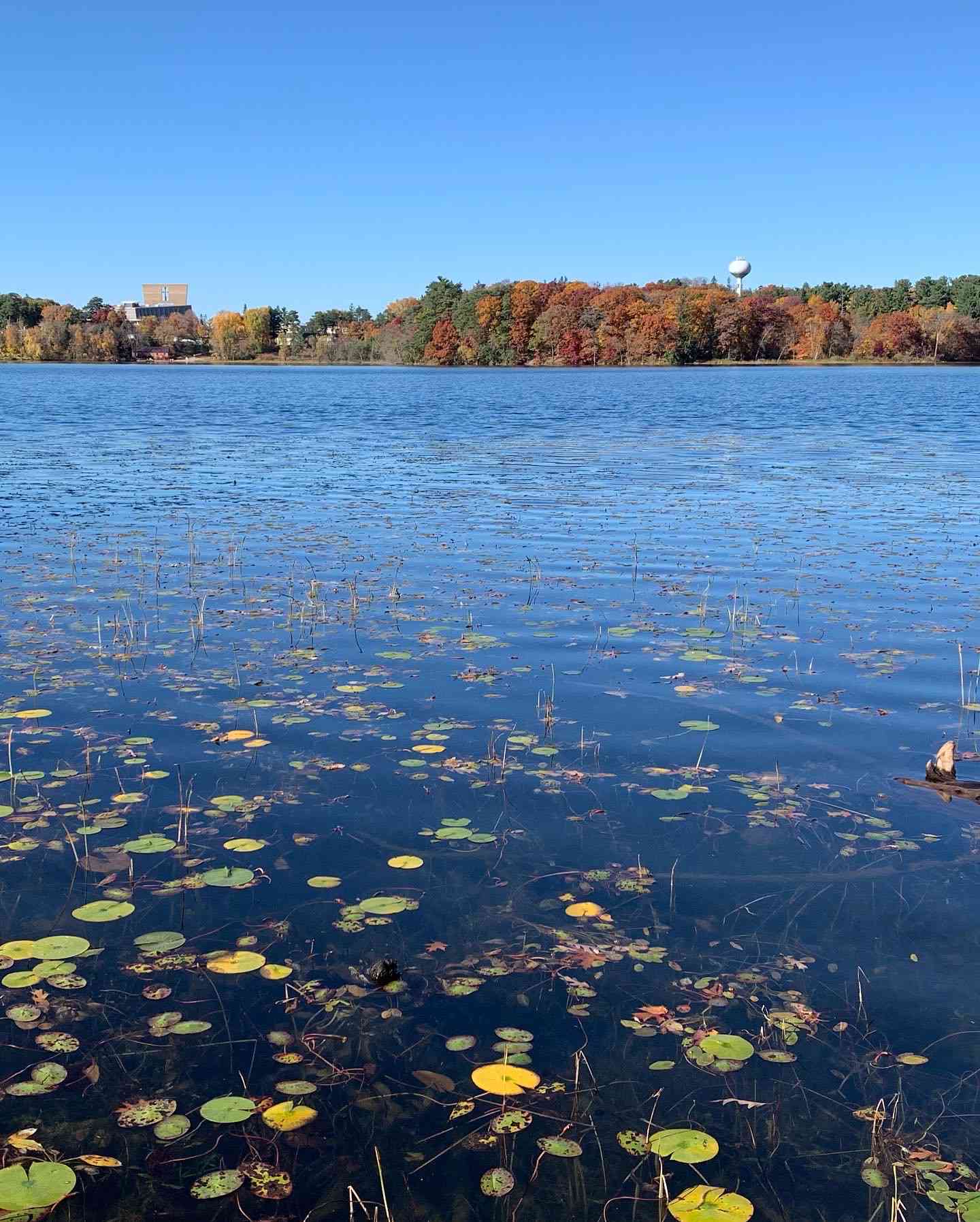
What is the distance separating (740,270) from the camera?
192m

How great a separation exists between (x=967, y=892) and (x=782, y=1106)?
226 centimetres

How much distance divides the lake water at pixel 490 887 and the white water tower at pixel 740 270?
18949 cm

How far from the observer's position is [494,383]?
94688 mm

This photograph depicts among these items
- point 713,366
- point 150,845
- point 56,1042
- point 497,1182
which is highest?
point 713,366

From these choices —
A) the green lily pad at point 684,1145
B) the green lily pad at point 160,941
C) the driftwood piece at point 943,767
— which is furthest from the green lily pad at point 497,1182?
the driftwood piece at point 943,767

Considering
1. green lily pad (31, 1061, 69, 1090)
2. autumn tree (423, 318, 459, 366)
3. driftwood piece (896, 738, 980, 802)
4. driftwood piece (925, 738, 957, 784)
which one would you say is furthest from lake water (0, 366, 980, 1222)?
autumn tree (423, 318, 459, 366)

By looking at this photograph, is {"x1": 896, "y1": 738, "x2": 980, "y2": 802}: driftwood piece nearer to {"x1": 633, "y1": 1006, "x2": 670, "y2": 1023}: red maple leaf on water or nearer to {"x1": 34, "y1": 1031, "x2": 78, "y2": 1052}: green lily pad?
{"x1": 633, "y1": 1006, "x2": 670, "y2": 1023}: red maple leaf on water

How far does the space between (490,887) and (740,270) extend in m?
201

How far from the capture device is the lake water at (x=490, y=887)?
3.95m

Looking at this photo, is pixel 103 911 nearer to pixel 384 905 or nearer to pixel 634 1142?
pixel 384 905

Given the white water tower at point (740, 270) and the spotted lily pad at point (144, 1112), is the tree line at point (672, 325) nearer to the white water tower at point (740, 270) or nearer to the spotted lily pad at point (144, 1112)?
the white water tower at point (740, 270)

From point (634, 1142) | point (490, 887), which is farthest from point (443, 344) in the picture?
point (634, 1142)

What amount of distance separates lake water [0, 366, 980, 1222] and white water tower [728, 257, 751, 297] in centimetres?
18949

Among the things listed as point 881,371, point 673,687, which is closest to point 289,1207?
point 673,687
